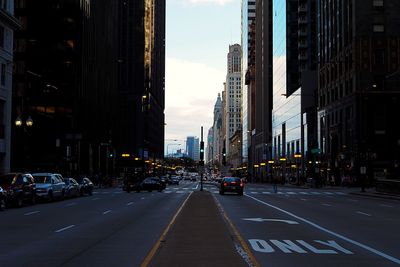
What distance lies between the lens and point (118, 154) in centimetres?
13775

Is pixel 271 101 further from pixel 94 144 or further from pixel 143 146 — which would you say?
pixel 94 144

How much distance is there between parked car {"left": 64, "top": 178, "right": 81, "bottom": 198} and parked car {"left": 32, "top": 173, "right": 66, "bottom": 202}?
3.06ft

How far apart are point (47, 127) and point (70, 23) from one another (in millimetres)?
15789

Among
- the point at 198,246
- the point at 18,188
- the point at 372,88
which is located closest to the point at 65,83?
the point at 372,88

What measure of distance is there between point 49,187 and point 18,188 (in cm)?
531

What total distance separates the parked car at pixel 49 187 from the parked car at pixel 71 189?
0.93 m

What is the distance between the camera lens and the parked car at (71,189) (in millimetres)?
40416

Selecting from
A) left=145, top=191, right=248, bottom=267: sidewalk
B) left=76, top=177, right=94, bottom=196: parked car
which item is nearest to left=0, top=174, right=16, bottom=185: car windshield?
left=145, top=191, right=248, bottom=267: sidewalk

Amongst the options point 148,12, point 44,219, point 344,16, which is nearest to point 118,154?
point 148,12

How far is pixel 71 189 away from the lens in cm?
4162

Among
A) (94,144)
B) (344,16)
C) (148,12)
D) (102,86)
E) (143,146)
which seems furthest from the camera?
(148,12)

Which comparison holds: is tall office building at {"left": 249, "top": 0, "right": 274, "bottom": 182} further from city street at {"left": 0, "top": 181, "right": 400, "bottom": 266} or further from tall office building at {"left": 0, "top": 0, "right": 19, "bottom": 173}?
city street at {"left": 0, "top": 181, "right": 400, "bottom": 266}

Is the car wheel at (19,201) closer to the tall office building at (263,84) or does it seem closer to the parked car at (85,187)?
the parked car at (85,187)

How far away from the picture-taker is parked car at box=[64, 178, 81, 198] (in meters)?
40.4
